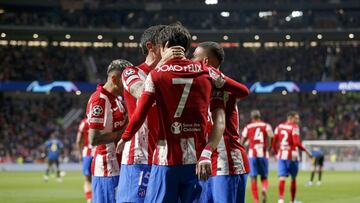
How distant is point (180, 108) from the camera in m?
5.49

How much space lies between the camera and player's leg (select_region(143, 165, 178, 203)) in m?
5.54

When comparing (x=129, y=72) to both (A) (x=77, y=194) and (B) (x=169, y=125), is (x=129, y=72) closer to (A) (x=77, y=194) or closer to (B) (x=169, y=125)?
(B) (x=169, y=125)

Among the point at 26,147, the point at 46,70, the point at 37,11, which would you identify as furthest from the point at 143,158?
the point at 37,11

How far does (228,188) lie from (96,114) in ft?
5.56

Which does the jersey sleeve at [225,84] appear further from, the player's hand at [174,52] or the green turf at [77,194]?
the green turf at [77,194]

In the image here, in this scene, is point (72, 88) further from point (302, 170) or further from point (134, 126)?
point (134, 126)

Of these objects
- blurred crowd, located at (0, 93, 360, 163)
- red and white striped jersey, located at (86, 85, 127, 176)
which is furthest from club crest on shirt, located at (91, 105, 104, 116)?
blurred crowd, located at (0, 93, 360, 163)

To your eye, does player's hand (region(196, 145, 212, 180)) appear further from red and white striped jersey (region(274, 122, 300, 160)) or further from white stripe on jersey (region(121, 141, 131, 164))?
red and white striped jersey (region(274, 122, 300, 160))

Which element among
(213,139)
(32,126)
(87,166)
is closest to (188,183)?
(213,139)

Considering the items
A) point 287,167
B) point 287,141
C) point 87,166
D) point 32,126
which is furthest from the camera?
point 32,126

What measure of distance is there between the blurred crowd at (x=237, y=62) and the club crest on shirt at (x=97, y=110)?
45.5 meters

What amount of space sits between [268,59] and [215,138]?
51099 millimetres

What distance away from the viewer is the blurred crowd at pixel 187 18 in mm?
54094

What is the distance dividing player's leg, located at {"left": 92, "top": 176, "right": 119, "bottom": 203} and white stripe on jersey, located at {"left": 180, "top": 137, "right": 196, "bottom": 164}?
229 centimetres
